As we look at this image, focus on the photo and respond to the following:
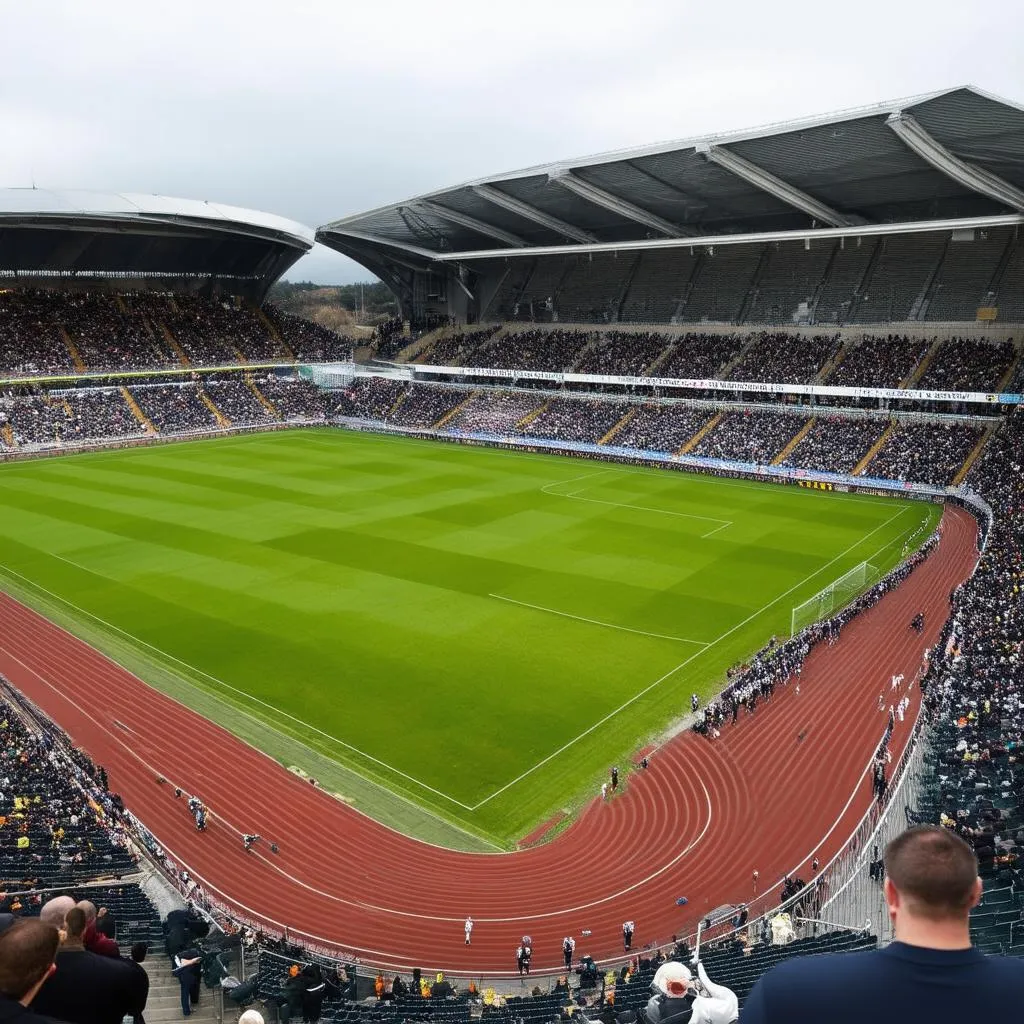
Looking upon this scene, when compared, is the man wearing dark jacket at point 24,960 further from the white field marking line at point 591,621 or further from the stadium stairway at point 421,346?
the stadium stairway at point 421,346

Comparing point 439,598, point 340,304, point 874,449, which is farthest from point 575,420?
point 340,304

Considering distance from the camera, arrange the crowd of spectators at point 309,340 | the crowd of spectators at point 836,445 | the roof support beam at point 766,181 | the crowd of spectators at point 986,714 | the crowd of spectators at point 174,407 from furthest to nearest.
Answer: the crowd of spectators at point 309,340 < the crowd of spectators at point 174,407 < the crowd of spectators at point 836,445 < the roof support beam at point 766,181 < the crowd of spectators at point 986,714

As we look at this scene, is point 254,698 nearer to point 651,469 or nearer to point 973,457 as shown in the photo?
point 651,469

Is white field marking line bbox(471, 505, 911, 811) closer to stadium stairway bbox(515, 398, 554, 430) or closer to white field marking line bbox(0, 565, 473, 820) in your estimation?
white field marking line bbox(0, 565, 473, 820)

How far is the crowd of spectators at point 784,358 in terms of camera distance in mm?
60375

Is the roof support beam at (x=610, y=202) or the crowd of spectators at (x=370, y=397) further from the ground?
the roof support beam at (x=610, y=202)

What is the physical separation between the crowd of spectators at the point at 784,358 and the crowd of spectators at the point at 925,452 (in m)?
8.66

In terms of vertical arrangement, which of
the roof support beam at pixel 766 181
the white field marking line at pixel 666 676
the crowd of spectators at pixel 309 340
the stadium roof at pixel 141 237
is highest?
the roof support beam at pixel 766 181

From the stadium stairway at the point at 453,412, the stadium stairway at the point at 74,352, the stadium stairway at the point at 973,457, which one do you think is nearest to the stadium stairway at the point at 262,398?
the stadium stairway at the point at 74,352

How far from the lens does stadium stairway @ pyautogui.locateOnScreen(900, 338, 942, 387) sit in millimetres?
55000

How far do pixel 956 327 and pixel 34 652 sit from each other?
5602 cm

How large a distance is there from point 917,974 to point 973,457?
5304 centimetres

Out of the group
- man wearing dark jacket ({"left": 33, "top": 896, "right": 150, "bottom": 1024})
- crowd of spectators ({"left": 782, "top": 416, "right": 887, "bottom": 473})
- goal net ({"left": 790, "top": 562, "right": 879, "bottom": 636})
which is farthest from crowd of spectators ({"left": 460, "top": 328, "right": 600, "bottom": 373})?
Result: man wearing dark jacket ({"left": 33, "top": 896, "right": 150, "bottom": 1024})

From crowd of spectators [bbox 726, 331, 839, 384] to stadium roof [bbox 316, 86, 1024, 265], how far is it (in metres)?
7.99
